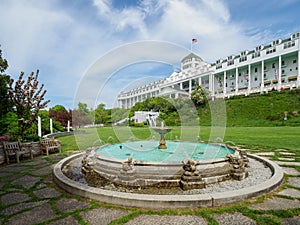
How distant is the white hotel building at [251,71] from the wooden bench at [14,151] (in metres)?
30.9

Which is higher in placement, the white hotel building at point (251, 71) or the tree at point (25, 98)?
the white hotel building at point (251, 71)

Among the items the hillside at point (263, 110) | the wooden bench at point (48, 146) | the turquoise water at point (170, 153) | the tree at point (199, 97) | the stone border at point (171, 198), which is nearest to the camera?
the stone border at point (171, 198)

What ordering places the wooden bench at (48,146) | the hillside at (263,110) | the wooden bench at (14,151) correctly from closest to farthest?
the wooden bench at (14,151) < the wooden bench at (48,146) < the hillside at (263,110)

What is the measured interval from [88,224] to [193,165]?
2428 mm

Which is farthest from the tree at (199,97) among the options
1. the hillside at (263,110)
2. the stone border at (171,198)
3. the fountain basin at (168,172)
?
the stone border at (171,198)

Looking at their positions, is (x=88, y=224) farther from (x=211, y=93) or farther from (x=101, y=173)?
(x=211, y=93)

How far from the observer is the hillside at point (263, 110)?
89.1ft

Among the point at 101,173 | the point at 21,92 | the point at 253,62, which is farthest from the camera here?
the point at 253,62

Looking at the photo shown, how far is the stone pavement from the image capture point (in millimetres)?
2752

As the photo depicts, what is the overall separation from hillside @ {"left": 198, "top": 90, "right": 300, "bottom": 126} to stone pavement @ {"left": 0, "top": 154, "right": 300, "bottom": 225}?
27.2 m

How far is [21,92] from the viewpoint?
360 inches

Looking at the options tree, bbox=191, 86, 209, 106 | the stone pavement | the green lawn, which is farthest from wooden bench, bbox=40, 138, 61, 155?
tree, bbox=191, 86, 209, 106

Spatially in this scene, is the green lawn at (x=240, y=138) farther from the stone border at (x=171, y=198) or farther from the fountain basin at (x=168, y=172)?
the stone border at (x=171, y=198)

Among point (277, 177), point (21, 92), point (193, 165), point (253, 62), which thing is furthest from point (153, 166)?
point (253, 62)
